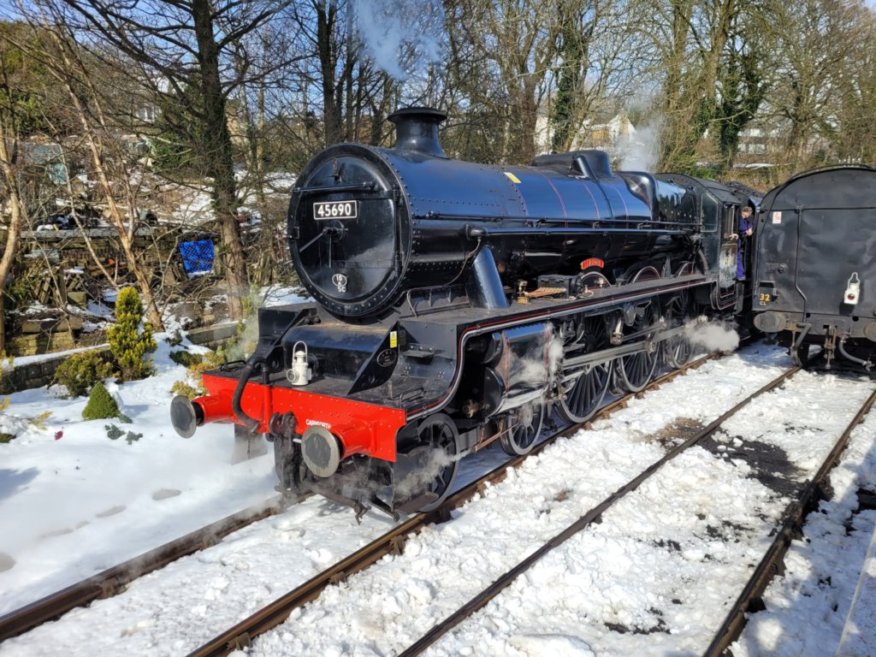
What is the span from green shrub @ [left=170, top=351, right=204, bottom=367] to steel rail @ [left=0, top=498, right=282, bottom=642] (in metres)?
4.60

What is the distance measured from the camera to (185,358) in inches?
347

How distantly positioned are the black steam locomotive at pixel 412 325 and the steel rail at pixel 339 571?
0.20 m

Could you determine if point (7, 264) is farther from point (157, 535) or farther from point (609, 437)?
point (609, 437)

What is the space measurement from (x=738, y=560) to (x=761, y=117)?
24.1 m

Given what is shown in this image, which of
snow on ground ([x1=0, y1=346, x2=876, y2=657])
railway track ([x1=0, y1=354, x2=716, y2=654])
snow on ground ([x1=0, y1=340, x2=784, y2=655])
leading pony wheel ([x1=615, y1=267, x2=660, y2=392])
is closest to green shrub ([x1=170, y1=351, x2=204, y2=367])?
snow on ground ([x1=0, y1=346, x2=876, y2=657])

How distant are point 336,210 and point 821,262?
7.15 metres

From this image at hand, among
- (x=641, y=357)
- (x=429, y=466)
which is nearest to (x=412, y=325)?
(x=429, y=466)

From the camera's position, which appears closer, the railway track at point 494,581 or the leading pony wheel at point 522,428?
the railway track at point 494,581

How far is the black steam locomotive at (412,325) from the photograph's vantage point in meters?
4.31

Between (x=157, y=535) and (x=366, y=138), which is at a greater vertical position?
(x=366, y=138)

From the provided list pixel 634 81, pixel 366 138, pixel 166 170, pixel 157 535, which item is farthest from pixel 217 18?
pixel 634 81

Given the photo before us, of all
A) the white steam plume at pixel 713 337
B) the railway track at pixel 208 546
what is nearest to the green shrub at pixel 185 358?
the railway track at pixel 208 546

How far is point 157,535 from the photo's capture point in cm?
452

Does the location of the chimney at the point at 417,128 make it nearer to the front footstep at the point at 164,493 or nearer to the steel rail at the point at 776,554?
the front footstep at the point at 164,493
